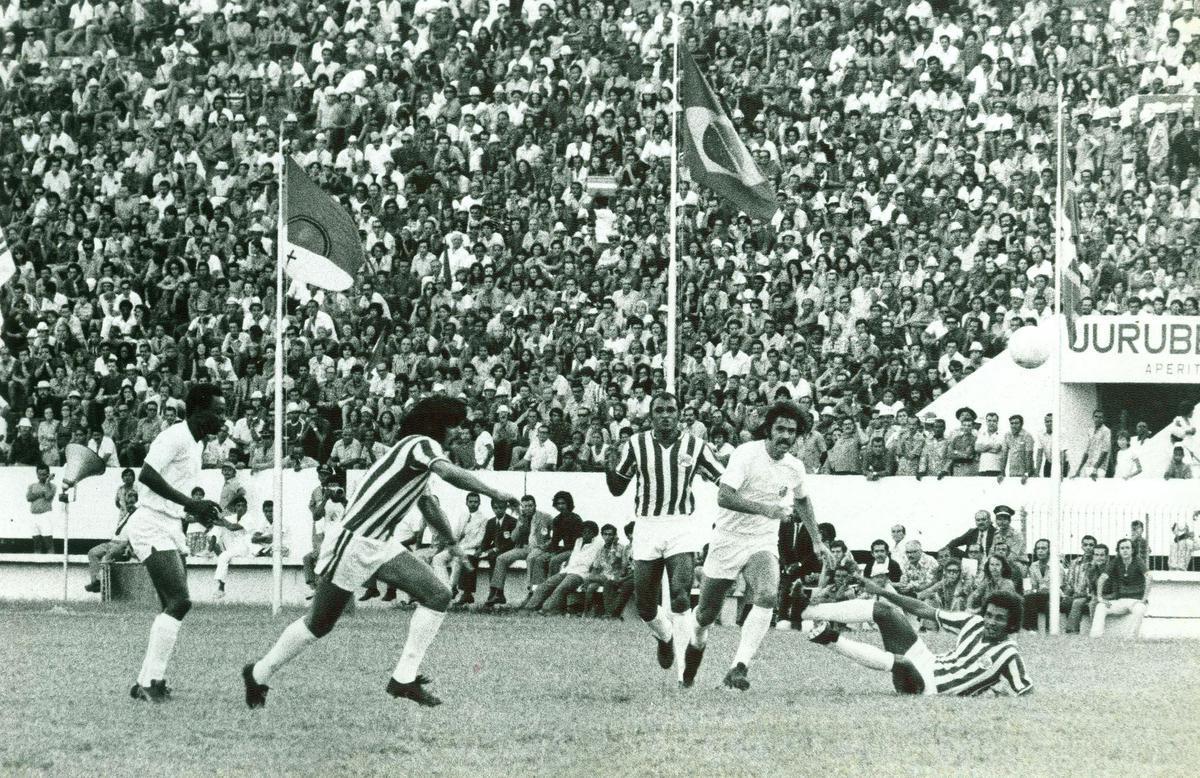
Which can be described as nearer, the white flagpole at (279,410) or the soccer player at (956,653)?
the soccer player at (956,653)

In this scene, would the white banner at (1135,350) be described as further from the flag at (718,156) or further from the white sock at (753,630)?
the white sock at (753,630)

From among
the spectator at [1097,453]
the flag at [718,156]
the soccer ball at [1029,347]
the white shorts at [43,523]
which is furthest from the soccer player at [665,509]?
the white shorts at [43,523]

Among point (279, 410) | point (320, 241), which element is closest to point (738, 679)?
point (320, 241)

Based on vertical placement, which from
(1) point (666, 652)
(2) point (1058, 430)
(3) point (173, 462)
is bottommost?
(1) point (666, 652)

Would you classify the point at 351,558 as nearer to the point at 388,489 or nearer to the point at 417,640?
the point at 388,489

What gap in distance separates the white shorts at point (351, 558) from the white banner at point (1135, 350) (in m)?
14.3

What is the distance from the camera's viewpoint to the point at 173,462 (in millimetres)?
12828

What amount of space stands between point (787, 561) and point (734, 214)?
8.26m

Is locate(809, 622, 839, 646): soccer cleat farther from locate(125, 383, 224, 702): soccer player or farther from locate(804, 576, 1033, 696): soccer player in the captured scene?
locate(125, 383, 224, 702): soccer player

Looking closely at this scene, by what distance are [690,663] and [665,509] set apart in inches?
52.1

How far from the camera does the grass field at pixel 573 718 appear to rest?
10.1 metres

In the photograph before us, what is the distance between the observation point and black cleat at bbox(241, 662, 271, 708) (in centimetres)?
1207

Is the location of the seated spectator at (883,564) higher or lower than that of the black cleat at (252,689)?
higher

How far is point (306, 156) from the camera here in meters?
32.0
